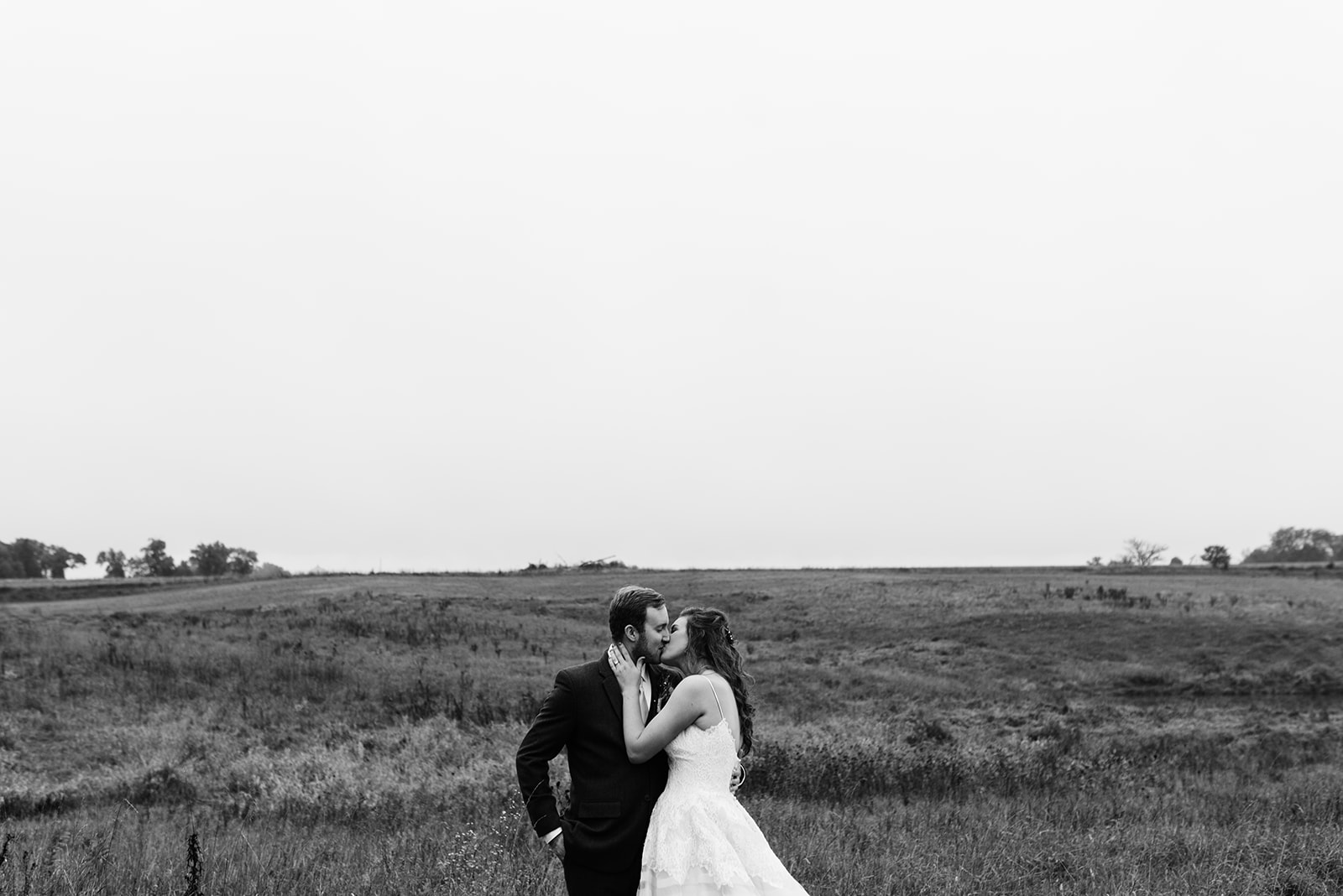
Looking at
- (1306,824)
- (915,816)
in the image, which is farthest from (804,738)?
(1306,824)

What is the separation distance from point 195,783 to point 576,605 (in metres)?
28.1

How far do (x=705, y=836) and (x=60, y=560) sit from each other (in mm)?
146083

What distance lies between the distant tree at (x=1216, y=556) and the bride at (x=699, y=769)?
68866mm

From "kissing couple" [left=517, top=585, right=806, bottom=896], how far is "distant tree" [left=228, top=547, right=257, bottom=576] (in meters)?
114

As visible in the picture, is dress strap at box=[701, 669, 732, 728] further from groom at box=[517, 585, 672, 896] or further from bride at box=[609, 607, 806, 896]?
groom at box=[517, 585, 672, 896]

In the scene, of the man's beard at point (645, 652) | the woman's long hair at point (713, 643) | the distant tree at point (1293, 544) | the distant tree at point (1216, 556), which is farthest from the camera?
the distant tree at point (1293, 544)

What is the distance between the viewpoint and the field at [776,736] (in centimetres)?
795

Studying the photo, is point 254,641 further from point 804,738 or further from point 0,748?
point 804,738

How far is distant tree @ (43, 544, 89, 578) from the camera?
121562 mm

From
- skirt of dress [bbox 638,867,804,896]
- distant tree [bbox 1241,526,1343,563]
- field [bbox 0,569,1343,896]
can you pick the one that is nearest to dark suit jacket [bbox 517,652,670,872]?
skirt of dress [bbox 638,867,804,896]

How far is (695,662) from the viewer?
5016mm

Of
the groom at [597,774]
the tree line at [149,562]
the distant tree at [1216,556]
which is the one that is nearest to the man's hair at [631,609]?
the groom at [597,774]

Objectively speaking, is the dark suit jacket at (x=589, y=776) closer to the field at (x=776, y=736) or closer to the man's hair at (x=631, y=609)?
the man's hair at (x=631, y=609)

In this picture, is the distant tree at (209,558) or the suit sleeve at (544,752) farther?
the distant tree at (209,558)
